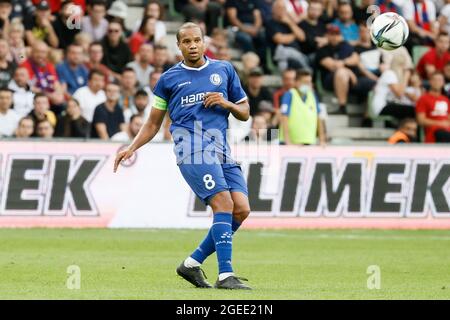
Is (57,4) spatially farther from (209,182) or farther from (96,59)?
(209,182)

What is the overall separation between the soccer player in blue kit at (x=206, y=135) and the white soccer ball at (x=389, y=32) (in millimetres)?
3611

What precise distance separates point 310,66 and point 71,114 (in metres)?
6.38

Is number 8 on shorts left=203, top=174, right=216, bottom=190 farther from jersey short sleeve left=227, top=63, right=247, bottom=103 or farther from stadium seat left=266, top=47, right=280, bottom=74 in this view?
stadium seat left=266, top=47, right=280, bottom=74

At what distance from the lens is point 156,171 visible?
66.2 ft

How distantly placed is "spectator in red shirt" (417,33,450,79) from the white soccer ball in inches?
443

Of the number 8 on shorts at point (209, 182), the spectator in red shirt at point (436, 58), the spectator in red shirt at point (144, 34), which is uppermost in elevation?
the spectator in red shirt at point (144, 34)

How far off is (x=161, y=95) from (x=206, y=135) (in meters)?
0.64

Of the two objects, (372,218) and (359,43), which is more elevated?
(359,43)

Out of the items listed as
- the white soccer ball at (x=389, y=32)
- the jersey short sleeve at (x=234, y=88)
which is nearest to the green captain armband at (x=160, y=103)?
the jersey short sleeve at (x=234, y=88)

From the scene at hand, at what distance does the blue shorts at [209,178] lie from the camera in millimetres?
11164

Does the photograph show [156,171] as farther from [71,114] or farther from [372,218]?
[372,218]

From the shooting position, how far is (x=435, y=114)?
2423cm
